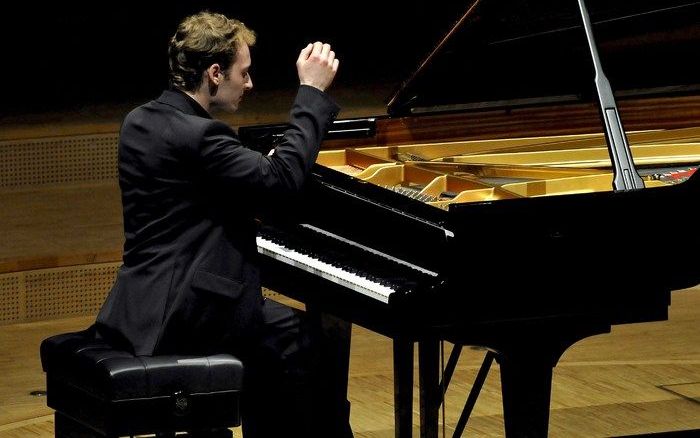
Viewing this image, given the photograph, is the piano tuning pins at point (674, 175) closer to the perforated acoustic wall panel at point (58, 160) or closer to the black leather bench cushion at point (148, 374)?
the black leather bench cushion at point (148, 374)

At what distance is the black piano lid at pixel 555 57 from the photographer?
3891 mm

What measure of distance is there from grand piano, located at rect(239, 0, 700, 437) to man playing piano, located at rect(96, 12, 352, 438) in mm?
180

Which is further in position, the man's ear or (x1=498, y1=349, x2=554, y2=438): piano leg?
the man's ear

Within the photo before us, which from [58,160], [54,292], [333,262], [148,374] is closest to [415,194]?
[333,262]

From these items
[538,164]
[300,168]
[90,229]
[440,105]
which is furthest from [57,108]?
[300,168]

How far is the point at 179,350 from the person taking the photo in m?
2.98

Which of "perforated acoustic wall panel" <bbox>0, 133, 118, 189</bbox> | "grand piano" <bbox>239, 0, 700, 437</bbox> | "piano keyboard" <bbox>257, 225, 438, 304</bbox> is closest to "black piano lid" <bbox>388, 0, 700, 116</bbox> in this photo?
"grand piano" <bbox>239, 0, 700, 437</bbox>

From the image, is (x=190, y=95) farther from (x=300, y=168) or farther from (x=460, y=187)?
(x=460, y=187)

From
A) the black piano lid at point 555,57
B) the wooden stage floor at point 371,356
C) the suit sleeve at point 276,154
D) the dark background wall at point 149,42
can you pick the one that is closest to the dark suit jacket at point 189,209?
the suit sleeve at point 276,154

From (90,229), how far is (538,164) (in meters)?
2.23

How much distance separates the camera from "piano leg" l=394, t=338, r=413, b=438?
309 centimetres

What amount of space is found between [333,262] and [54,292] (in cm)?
228

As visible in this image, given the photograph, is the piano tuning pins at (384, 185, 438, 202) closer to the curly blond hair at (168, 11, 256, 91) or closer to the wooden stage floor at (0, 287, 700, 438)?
the curly blond hair at (168, 11, 256, 91)

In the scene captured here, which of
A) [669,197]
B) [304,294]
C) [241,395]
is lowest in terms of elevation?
[241,395]
